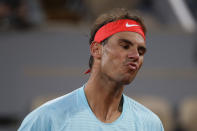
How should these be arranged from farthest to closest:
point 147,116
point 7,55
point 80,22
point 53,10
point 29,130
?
point 53,10 < point 80,22 < point 7,55 < point 147,116 < point 29,130

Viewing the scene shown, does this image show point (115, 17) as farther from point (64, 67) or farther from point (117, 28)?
point (64, 67)

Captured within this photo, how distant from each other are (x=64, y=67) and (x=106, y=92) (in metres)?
3.55

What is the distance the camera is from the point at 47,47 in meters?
5.86

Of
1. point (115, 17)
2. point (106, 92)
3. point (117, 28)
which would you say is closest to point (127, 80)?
point (106, 92)

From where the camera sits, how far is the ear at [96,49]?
7.80 feet

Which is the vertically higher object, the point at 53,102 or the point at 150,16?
the point at 150,16

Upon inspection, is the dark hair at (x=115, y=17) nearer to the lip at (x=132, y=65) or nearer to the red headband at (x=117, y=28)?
the red headband at (x=117, y=28)

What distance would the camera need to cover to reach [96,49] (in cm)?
240

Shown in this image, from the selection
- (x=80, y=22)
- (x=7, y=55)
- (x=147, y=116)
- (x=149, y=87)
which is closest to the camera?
(x=147, y=116)

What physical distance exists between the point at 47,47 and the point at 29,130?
146 inches

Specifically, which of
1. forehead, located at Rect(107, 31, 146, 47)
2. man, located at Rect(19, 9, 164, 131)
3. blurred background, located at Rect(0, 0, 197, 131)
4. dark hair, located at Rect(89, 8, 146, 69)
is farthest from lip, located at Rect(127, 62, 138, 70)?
blurred background, located at Rect(0, 0, 197, 131)

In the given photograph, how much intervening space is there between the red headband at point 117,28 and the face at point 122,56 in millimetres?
26

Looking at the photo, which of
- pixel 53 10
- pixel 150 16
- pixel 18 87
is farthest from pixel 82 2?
pixel 18 87

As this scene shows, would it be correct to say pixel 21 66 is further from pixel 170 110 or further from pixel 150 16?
pixel 150 16
